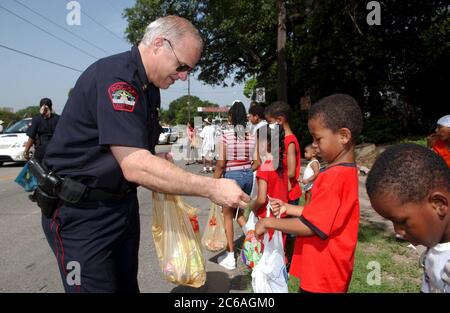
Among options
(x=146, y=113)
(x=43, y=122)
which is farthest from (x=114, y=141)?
(x=43, y=122)

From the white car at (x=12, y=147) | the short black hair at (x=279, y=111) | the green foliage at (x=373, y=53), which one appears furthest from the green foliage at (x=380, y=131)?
the white car at (x=12, y=147)

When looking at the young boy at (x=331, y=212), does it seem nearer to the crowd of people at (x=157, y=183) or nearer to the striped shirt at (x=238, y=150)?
the crowd of people at (x=157, y=183)

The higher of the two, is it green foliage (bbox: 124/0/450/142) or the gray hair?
green foliage (bbox: 124/0/450/142)

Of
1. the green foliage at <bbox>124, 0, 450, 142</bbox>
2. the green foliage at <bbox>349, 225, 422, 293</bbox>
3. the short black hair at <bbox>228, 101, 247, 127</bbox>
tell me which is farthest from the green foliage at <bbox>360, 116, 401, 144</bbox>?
the short black hair at <bbox>228, 101, 247, 127</bbox>

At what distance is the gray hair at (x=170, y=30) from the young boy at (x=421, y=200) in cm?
118

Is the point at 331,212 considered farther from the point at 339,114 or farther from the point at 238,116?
the point at 238,116

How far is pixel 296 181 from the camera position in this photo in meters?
4.05

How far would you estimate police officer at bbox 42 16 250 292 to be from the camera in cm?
178

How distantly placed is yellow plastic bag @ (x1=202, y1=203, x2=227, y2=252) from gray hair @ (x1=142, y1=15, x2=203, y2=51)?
2709 mm

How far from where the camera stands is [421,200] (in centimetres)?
142

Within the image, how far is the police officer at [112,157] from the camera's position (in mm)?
1778

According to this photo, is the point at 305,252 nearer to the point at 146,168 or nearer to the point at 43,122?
the point at 146,168

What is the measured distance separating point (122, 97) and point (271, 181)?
1925 mm

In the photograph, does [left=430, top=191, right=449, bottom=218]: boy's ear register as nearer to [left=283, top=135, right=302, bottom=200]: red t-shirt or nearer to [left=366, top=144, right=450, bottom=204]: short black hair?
[left=366, top=144, right=450, bottom=204]: short black hair
